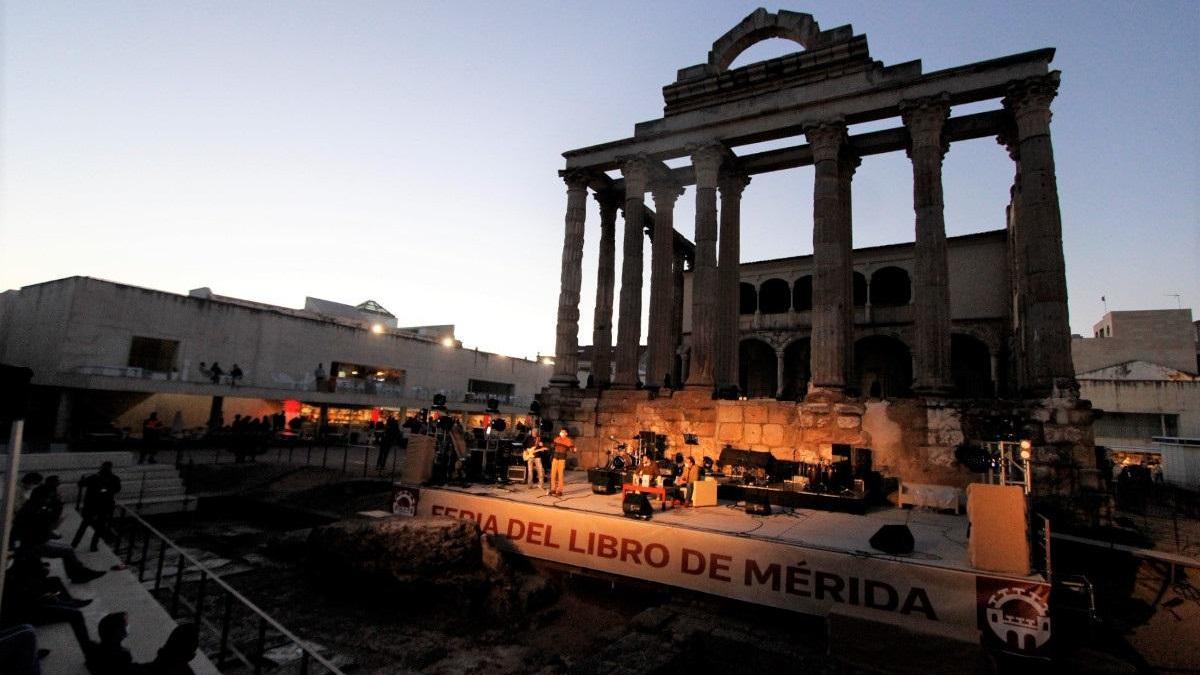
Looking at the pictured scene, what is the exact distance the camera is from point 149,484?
51.8 ft

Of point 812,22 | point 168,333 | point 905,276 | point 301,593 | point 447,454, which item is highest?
point 812,22

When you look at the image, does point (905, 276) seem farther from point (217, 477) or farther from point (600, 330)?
point (217, 477)

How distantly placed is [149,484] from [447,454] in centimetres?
843

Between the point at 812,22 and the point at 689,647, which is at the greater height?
the point at 812,22

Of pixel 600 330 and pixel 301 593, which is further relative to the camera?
pixel 600 330

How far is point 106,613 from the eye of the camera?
7.53 meters

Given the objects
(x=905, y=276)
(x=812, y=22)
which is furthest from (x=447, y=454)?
(x=905, y=276)

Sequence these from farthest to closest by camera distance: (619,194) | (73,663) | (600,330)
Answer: (619,194)
(600,330)
(73,663)

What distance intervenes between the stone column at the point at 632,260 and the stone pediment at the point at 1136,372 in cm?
3330

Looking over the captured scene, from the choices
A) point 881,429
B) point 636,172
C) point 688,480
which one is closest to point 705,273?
point 636,172

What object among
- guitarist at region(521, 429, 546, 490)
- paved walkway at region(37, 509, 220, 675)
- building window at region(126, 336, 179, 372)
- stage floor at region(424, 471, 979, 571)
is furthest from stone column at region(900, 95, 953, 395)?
building window at region(126, 336, 179, 372)

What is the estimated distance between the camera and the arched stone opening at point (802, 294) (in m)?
30.1

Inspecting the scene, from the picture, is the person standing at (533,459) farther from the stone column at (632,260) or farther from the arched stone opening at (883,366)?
the arched stone opening at (883,366)

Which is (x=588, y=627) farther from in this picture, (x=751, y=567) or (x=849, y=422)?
(x=849, y=422)
